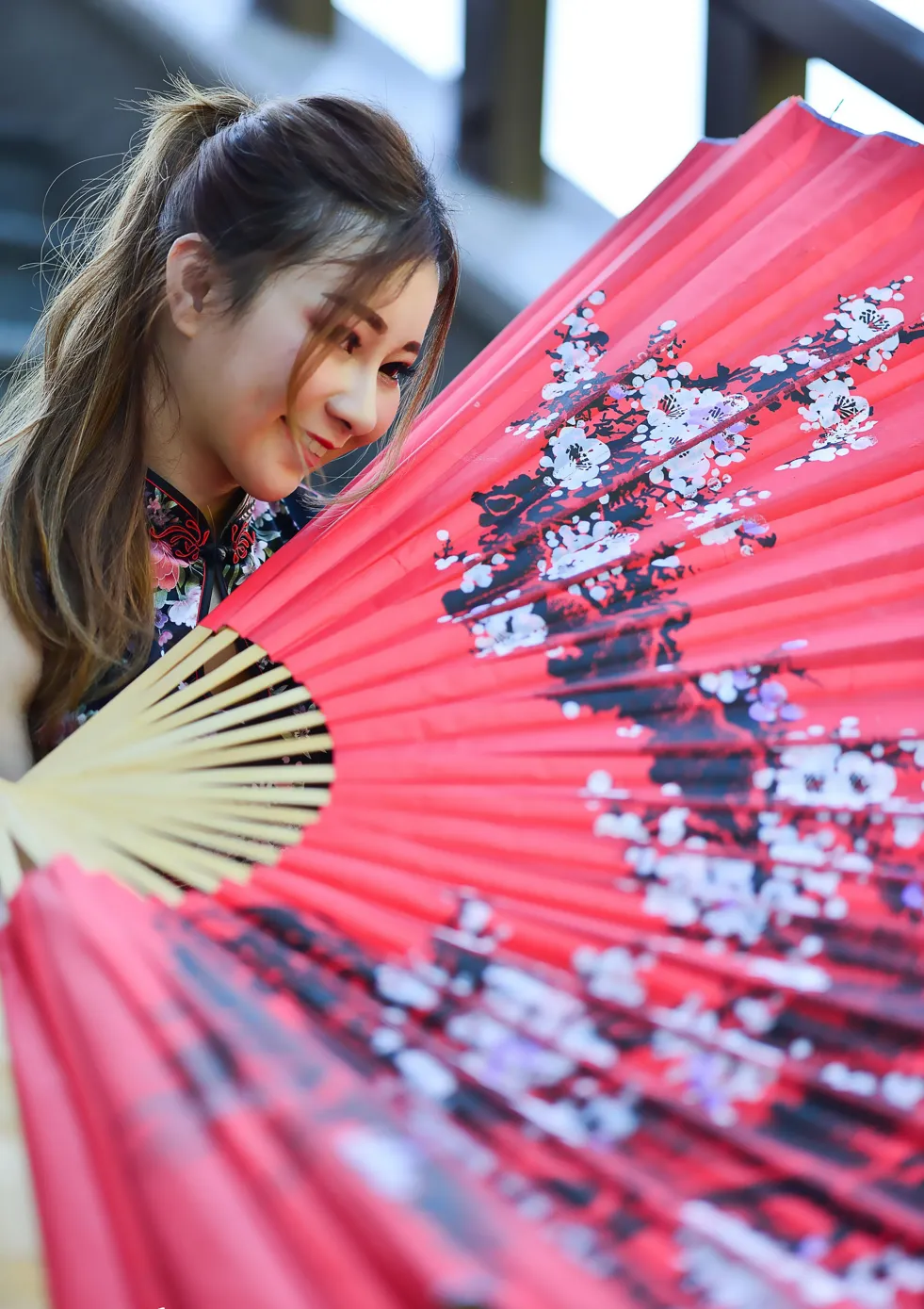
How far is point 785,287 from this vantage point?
923 mm

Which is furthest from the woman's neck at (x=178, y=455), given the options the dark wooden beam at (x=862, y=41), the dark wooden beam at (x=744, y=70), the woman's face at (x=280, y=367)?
the dark wooden beam at (x=744, y=70)

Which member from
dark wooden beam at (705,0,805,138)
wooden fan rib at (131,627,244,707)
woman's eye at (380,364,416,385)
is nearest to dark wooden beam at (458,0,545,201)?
dark wooden beam at (705,0,805,138)

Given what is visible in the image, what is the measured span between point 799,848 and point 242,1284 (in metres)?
0.35

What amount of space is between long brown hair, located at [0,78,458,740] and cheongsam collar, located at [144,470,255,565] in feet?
0.08

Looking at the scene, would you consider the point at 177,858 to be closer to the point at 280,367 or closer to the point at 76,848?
the point at 76,848

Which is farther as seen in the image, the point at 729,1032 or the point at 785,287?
the point at 785,287

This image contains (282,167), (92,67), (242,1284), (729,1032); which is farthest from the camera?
(92,67)

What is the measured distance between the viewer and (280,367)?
0.81 m

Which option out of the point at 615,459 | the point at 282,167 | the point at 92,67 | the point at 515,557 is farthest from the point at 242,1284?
the point at 92,67

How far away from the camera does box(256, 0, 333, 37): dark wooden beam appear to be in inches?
87.1

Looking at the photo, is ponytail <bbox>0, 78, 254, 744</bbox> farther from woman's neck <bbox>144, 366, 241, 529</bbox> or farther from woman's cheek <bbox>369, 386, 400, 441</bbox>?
woman's cheek <bbox>369, 386, 400, 441</bbox>

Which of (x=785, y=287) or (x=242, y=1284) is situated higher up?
(x=785, y=287)

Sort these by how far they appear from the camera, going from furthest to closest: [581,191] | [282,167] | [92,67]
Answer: [92,67] → [581,191] → [282,167]

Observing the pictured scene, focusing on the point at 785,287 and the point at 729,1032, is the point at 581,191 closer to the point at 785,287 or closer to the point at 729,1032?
the point at 785,287
